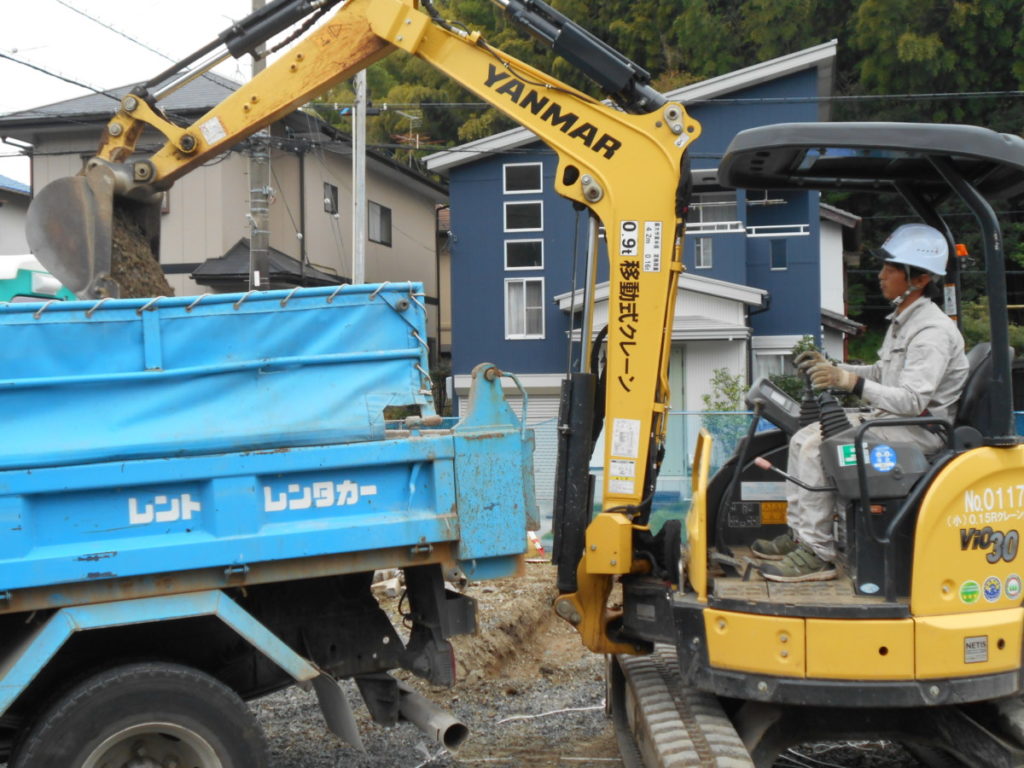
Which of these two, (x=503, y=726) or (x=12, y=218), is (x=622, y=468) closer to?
(x=503, y=726)

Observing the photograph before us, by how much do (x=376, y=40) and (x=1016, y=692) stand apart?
4265mm

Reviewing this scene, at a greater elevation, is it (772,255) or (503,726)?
(772,255)

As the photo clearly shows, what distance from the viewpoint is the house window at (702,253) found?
2336cm

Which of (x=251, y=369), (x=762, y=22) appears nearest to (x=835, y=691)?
(x=251, y=369)

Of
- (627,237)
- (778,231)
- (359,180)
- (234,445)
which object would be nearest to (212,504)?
(234,445)

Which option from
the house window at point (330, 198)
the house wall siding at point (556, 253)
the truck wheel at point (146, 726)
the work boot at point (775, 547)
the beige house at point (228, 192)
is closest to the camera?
the truck wheel at point (146, 726)

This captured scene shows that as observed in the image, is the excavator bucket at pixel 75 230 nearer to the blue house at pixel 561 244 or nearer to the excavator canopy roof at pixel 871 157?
the excavator canopy roof at pixel 871 157

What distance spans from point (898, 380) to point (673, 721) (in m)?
1.79

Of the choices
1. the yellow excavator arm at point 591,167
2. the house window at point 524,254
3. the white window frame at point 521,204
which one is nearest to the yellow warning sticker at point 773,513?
the yellow excavator arm at point 591,167

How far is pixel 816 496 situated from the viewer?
483 cm

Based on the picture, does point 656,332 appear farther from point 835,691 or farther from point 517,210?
point 517,210

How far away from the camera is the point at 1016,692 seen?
443 centimetres

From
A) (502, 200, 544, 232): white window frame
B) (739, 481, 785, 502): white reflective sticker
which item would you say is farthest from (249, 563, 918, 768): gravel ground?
(502, 200, 544, 232): white window frame

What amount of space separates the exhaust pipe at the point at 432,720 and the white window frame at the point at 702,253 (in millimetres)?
19380
